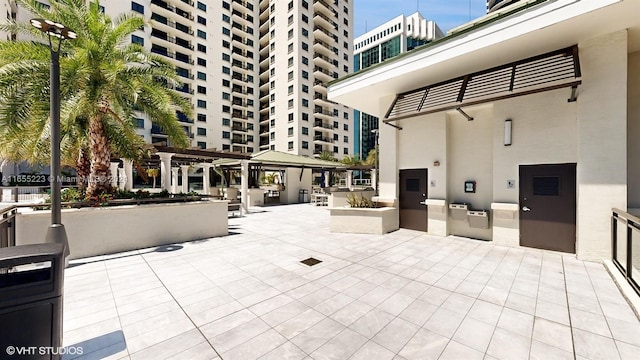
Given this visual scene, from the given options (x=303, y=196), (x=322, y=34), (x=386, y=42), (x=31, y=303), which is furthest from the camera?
(x=386, y=42)

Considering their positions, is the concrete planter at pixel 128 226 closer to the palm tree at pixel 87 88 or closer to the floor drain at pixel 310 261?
the palm tree at pixel 87 88

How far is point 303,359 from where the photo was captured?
283cm

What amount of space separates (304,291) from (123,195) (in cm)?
704

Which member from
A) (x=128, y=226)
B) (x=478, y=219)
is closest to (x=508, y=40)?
(x=478, y=219)

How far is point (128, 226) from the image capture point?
7164 millimetres

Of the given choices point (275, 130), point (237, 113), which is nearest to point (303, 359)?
point (275, 130)

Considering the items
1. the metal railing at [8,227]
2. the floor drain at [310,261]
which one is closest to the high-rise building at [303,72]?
the floor drain at [310,261]

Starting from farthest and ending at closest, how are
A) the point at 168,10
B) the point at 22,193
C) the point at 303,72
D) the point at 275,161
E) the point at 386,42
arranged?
1. the point at 386,42
2. the point at 303,72
3. the point at 168,10
4. the point at 22,193
5. the point at 275,161

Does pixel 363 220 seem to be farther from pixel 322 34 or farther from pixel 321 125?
pixel 322 34

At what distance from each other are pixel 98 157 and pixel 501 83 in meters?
12.1

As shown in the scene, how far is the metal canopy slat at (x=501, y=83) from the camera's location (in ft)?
20.2

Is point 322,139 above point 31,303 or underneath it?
above

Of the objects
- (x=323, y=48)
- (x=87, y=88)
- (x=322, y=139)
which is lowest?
(x=87, y=88)

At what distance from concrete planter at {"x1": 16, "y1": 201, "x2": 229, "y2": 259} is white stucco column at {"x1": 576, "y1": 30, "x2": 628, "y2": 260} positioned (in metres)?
10.6
